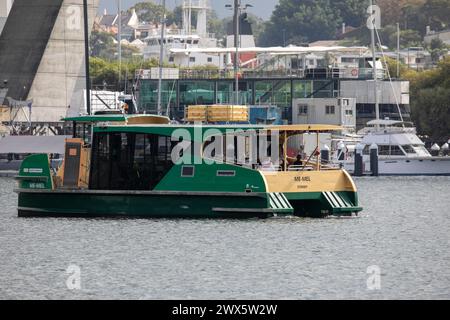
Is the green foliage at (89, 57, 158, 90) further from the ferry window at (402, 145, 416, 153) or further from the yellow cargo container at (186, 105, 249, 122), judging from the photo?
the yellow cargo container at (186, 105, 249, 122)

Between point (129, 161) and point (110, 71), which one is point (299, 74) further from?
point (129, 161)

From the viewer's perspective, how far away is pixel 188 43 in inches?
7313

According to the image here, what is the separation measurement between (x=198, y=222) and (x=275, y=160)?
330 centimetres

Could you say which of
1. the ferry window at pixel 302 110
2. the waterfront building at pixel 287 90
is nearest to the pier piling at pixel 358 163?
Result: the ferry window at pixel 302 110

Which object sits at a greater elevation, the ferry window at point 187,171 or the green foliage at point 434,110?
the green foliage at point 434,110

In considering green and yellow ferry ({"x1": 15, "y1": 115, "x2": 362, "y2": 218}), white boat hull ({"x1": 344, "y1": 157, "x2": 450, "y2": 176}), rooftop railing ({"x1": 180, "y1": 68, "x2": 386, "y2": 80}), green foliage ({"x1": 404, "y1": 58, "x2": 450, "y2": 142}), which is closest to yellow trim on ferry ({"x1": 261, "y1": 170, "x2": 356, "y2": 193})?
green and yellow ferry ({"x1": 15, "y1": 115, "x2": 362, "y2": 218})

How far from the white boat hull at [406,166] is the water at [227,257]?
1262 inches

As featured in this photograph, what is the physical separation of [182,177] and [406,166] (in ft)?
132

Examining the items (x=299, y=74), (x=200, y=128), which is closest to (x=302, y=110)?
(x=299, y=74)

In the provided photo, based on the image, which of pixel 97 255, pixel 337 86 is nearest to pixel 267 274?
pixel 97 255

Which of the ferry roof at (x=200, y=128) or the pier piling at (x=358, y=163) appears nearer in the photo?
the ferry roof at (x=200, y=128)

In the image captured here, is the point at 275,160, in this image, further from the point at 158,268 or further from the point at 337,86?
the point at 337,86

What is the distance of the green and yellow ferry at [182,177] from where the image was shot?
50469 millimetres

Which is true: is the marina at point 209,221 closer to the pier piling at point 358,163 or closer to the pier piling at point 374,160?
the pier piling at point 374,160
